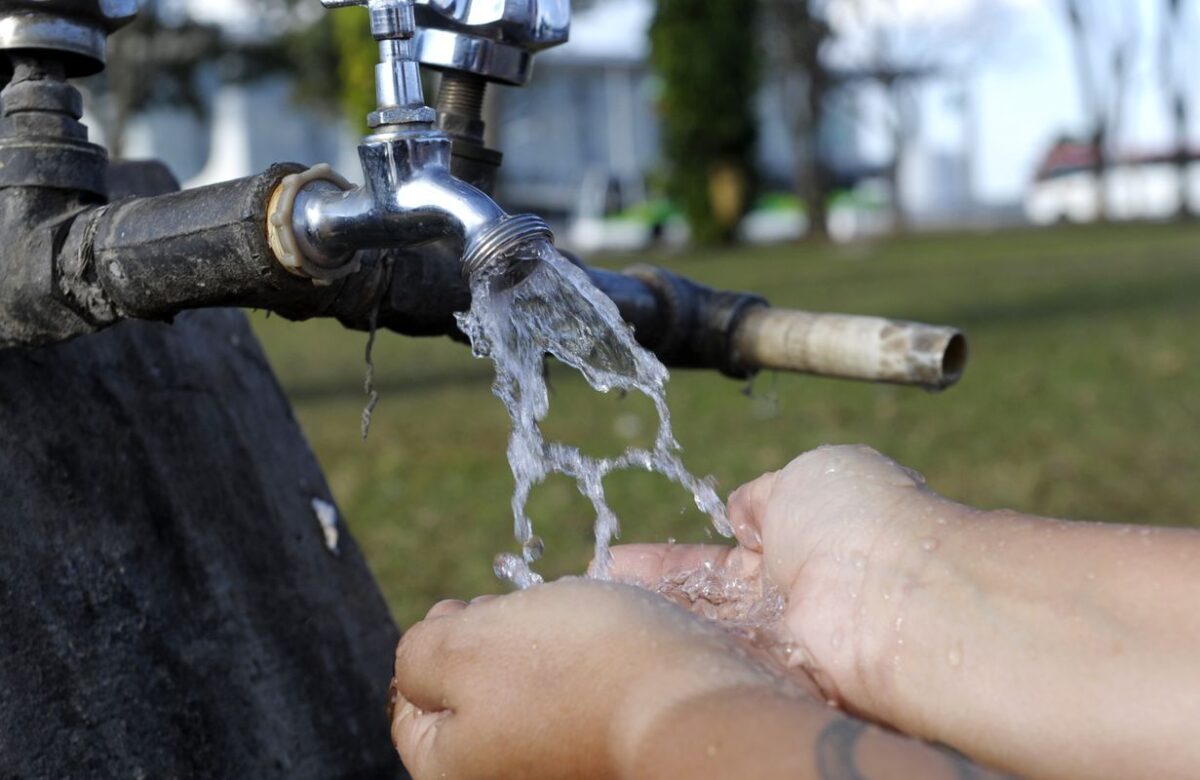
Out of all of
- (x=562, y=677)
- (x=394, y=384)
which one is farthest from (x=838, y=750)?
(x=394, y=384)

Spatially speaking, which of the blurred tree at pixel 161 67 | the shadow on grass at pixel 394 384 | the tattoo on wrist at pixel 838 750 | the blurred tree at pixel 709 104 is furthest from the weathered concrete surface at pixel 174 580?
the blurred tree at pixel 709 104

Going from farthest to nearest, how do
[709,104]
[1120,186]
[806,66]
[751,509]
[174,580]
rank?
[1120,186] → [806,66] → [709,104] → [174,580] → [751,509]

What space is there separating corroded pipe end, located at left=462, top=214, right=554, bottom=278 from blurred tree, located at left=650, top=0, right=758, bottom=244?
24659mm

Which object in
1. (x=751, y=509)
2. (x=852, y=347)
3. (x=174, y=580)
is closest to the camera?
(x=751, y=509)

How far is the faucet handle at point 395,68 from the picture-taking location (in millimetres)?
1053

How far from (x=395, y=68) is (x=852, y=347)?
62cm

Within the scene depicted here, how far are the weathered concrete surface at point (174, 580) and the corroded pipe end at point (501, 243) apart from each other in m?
0.51

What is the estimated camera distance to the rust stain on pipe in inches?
57.3

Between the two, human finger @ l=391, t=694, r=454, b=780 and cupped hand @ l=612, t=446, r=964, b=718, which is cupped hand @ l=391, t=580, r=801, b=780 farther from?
cupped hand @ l=612, t=446, r=964, b=718

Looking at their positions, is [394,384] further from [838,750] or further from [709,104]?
[709,104]

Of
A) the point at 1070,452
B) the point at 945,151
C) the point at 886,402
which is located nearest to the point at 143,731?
the point at 1070,452

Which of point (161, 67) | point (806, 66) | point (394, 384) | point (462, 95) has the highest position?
point (161, 67)

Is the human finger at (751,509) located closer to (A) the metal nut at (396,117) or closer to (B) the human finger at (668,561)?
(B) the human finger at (668,561)

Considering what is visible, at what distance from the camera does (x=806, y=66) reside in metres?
31.1
